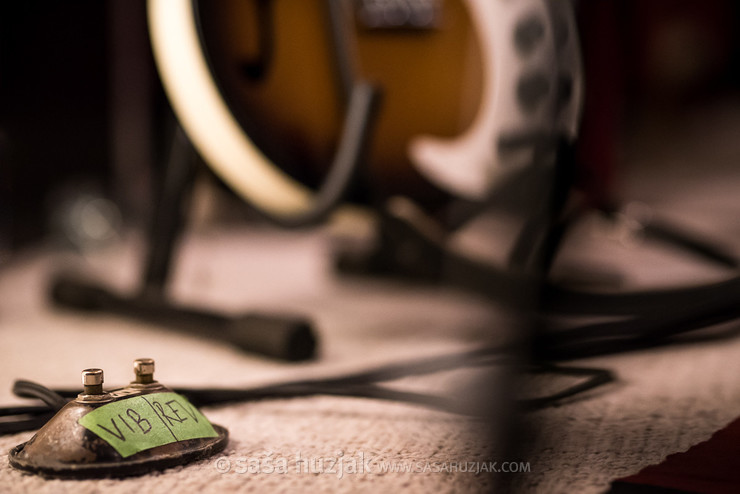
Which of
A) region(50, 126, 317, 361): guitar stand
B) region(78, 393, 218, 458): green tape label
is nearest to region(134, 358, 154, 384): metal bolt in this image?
region(78, 393, 218, 458): green tape label

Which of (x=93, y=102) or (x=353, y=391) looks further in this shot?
(x=93, y=102)

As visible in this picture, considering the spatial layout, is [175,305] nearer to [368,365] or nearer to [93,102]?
[368,365]

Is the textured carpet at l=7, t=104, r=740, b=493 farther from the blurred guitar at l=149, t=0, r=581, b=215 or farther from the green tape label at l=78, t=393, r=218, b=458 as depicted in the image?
the blurred guitar at l=149, t=0, r=581, b=215

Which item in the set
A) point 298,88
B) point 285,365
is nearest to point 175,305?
point 285,365

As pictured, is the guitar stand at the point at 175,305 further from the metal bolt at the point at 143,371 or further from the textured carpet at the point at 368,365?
the metal bolt at the point at 143,371

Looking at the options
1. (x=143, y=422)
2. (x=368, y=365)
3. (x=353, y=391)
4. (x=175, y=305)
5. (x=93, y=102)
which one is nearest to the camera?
(x=143, y=422)

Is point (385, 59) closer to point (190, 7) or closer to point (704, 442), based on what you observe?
point (190, 7)

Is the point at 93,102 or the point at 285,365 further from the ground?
the point at 93,102

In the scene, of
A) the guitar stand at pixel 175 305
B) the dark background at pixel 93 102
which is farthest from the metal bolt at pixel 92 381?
the dark background at pixel 93 102
